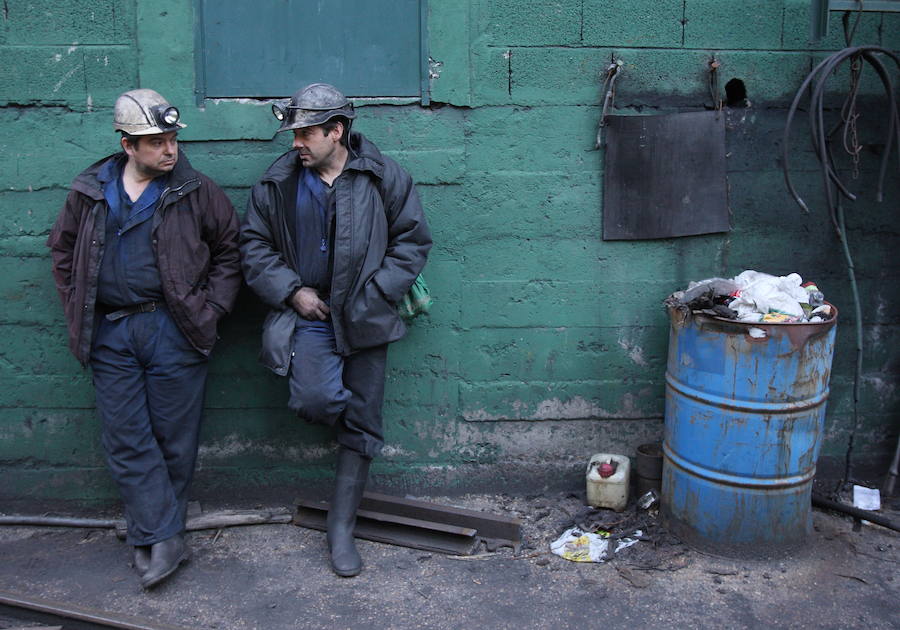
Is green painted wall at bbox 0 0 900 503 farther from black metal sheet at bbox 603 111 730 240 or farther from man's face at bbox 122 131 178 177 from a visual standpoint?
man's face at bbox 122 131 178 177

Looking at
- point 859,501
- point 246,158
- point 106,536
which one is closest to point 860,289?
point 859,501

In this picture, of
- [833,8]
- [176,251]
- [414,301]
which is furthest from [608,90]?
[176,251]

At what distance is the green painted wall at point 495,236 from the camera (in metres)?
4.44

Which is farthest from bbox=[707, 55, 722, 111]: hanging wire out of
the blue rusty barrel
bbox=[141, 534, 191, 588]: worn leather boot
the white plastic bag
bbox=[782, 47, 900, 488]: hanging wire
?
bbox=[141, 534, 191, 588]: worn leather boot

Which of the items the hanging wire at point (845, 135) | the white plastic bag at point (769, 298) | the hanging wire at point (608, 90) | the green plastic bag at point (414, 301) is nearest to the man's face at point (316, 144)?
the green plastic bag at point (414, 301)

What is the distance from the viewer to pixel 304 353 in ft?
13.3

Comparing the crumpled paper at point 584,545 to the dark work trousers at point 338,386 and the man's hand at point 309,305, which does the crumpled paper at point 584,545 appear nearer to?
the dark work trousers at point 338,386

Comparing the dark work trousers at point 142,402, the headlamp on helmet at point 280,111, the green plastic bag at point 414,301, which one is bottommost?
the dark work trousers at point 142,402

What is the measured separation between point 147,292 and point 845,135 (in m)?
3.50

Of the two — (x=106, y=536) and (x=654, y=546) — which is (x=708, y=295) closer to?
(x=654, y=546)

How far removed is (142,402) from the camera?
410 cm

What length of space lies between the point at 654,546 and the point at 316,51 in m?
3.00

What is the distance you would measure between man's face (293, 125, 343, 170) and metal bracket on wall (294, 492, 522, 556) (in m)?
1.77

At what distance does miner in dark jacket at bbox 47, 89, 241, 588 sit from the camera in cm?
395
